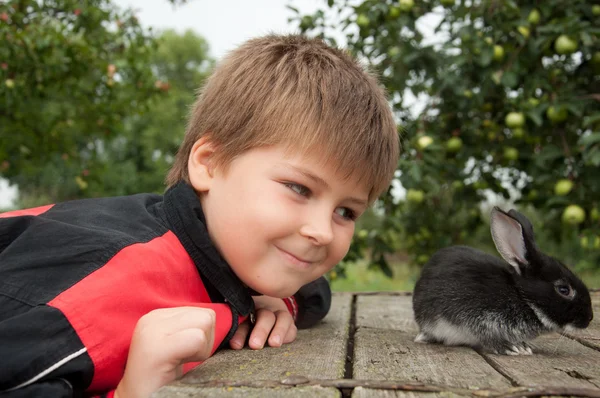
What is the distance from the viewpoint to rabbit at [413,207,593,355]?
6.47 ft

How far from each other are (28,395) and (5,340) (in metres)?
0.14

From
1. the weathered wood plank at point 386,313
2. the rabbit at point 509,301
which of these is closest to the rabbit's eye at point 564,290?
the rabbit at point 509,301

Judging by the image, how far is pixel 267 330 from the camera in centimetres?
202

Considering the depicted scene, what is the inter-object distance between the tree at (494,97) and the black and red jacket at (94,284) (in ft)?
5.90

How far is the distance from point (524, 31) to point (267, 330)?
2.67m

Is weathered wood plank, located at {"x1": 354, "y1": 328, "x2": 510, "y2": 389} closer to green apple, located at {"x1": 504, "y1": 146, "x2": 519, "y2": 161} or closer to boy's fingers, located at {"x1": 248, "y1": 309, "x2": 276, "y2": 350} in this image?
boy's fingers, located at {"x1": 248, "y1": 309, "x2": 276, "y2": 350}

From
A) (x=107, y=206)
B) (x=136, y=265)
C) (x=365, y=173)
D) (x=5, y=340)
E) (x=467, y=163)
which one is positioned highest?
(x=467, y=163)

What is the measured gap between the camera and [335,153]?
189 cm

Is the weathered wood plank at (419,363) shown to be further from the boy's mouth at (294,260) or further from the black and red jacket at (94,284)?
the black and red jacket at (94,284)

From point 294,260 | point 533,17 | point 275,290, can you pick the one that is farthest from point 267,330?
point 533,17

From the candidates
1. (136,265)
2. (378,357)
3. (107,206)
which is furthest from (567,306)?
(107,206)

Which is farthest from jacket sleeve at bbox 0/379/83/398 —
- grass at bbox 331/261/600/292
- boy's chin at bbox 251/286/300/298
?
grass at bbox 331/261/600/292

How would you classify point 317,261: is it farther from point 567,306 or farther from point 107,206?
point 567,306

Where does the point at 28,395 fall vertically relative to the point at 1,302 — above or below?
below
